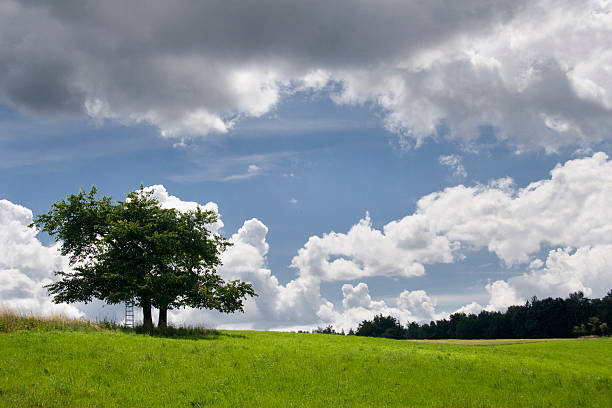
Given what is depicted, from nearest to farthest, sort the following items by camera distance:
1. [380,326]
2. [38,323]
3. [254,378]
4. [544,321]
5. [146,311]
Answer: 1. [254,378]
2. [38,323]
3. [146,311]
4. [544,321]
5. [380,326]

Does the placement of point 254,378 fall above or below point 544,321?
above

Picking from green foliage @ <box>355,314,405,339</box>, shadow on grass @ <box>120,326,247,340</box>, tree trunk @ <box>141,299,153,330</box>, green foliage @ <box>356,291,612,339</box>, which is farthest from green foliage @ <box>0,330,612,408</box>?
green foliage @ <box>355,314,405,339</box>

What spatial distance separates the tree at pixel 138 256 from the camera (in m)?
42.4

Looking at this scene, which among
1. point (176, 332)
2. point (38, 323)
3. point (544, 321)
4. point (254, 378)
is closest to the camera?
point (254, 378)

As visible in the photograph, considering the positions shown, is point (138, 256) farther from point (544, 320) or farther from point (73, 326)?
point (544, 320)

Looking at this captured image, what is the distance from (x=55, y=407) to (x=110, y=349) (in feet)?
27.9

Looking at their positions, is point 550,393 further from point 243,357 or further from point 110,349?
point 110,349

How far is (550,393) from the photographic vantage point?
75.5 ft

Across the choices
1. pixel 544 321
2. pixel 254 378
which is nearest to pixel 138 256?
pixel 254 378

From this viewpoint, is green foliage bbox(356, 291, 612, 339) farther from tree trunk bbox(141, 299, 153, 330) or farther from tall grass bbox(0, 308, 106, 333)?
tall grass bbox(0, 308, 106, 333)

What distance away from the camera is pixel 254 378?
21547mm

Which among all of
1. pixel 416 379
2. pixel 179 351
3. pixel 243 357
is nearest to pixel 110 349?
pixel 179 351

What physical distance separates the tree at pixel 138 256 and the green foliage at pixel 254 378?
43.8 ft

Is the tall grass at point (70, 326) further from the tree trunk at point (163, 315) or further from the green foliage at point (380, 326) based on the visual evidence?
the green foliage at point (380, 326)
